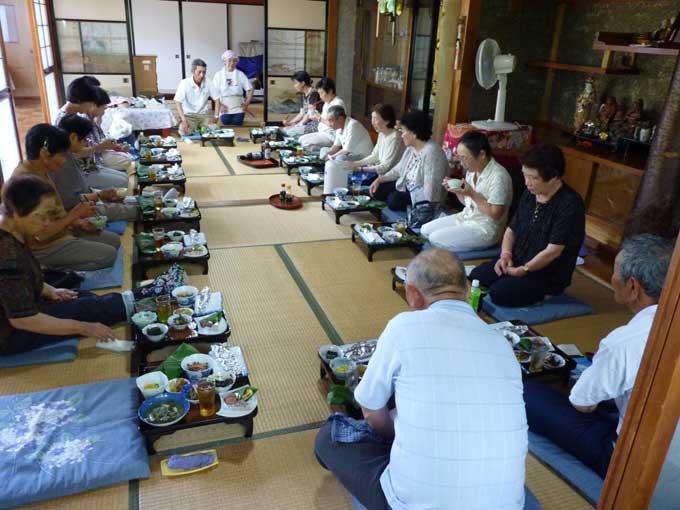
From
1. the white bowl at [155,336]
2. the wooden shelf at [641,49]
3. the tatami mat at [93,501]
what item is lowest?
the tatami mat at [93,501]

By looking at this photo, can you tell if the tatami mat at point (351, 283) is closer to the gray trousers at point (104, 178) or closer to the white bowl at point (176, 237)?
the white bowl at point (176, 237)

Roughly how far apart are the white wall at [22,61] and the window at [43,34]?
2794 millimetres

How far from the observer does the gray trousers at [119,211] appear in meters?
4.53

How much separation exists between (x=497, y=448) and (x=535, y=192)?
2.22 meters

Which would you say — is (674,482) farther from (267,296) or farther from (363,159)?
(363,159)

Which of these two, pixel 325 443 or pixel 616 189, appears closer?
pixel 325 443

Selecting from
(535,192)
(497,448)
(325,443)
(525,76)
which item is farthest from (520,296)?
(525,76)

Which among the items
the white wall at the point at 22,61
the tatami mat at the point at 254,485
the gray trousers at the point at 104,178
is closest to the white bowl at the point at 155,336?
the tatami mat at the point at 254,485

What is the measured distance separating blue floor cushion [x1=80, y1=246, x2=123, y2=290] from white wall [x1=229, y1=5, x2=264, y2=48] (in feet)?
30.1

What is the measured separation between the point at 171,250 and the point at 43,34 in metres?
5.92

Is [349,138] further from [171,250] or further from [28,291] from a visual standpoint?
[28,291]

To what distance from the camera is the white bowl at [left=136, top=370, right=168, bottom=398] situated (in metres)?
2.35

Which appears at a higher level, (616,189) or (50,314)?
(616,189)

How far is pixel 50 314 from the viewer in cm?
281
